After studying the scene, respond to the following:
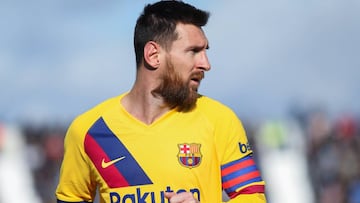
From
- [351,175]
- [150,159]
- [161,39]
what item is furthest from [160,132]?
[351,175]

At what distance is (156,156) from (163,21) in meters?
0.72

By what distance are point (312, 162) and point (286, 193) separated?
0.55 meters

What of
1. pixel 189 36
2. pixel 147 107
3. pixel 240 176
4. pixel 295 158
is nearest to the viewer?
pixel 240 176

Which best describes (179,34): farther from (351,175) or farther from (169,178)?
(351,175)

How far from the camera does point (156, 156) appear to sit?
203 inches

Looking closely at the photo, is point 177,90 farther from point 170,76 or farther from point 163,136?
point 163,136

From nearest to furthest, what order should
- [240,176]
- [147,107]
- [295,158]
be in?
1. [240,176]
2. [147,107]
3. [295,158]

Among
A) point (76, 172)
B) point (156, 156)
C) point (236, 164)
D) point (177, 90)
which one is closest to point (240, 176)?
point (236, 164)

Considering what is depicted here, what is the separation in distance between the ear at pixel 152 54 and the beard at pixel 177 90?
0.26ft

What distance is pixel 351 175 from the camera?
12.7 metres

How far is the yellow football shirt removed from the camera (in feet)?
16.6

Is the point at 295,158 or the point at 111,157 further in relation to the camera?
the point at 295,158

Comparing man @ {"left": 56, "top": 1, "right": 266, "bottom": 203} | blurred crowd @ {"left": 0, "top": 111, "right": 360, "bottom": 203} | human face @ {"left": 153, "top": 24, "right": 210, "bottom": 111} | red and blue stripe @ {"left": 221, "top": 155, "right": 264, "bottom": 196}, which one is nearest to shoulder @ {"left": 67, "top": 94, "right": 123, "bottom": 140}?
man @ {"left": 56, "top": 1, "right": 266, "bottom": 203}

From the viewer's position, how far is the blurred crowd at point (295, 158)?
12.8m
